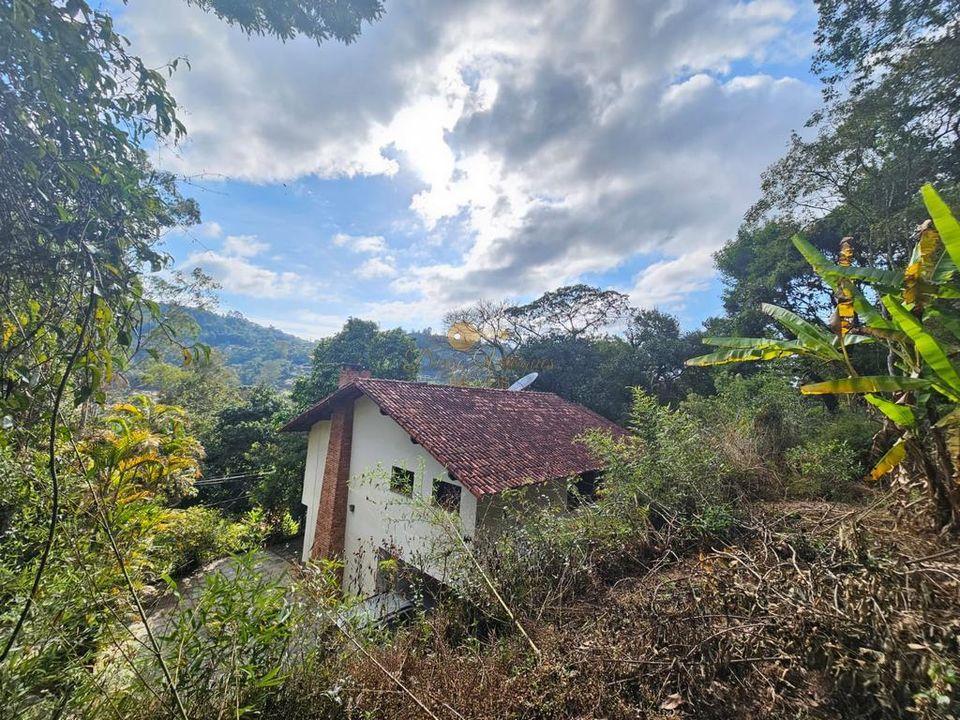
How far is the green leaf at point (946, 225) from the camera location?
2571 millimetres

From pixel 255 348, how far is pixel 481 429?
55.9 m

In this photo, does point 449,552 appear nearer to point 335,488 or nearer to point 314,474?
point 335,488

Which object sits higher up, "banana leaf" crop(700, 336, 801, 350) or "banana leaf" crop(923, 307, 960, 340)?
"banana leaf" crop(700, 336, 801, 350)

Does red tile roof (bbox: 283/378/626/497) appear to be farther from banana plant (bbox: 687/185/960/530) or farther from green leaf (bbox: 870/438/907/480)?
banana plant (bbox: 687/185/960/530)

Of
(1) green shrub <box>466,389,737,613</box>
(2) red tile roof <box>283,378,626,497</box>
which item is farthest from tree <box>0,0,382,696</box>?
(2) red tile roof <box>283,378,626,497</box>

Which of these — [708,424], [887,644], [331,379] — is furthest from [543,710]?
[331,379]

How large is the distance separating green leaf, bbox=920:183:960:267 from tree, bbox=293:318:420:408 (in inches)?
649

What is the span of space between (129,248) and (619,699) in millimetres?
3920

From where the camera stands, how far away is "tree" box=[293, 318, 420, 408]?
16.6 metres

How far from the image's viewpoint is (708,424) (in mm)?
7531

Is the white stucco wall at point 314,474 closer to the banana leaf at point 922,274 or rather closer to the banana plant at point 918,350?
the banana plant at point 918,350

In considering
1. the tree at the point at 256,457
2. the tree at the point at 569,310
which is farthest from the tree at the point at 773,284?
the tree at the point at 256,457

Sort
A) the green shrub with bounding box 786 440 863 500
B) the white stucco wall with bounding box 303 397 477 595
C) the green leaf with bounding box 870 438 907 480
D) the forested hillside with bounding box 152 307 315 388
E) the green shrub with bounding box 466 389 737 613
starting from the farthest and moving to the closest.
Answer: the forested hillside with bounding box 152 307 315 388, the white stucco wall with bounding box 303 397 477 595, the green shrub with bounding box 786 440 863 500, the green shrub with bounding box 466 389 737 613, the green leaf with bounding box 870 438 907 480

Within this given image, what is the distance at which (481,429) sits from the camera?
938 cm
